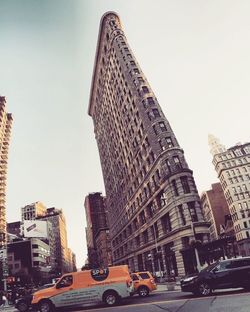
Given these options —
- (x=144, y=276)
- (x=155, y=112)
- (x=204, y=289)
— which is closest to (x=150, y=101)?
(x=155, y=112)

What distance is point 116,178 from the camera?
267 ft

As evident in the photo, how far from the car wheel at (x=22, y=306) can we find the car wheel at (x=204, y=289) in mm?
14112

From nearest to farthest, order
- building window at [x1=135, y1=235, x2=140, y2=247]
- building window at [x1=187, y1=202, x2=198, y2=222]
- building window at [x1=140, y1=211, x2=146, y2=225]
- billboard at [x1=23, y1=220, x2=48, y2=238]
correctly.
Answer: building window at [x1=187, y1=202, x2=198, y2=222] < building window at [x1=140, y1=211, x2=146, y2=225] < building window at [x1=135, y1=235, x2=140, y2=247] < billboard at [x1=23, y1=220, x2=48, y2=238]

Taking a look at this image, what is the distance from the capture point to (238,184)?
10125 cm

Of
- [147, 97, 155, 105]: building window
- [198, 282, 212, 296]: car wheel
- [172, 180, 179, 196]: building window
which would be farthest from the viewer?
[147, 97, 155, 105]: building window

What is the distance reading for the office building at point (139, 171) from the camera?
43344 mm

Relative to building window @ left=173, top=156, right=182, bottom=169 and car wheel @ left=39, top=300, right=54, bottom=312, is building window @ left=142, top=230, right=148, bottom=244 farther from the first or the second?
car wheel @ left=39, top=300, right=54, bottom=312

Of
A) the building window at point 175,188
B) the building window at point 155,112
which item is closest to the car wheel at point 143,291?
the building window at point 175,188

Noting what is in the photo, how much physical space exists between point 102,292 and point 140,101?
4065cm

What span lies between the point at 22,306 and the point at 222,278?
51.1 feet

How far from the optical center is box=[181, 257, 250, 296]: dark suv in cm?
1684

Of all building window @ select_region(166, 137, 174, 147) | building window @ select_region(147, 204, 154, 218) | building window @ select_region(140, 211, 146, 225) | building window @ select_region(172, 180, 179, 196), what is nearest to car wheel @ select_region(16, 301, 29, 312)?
building window @ select_region(172, 180, 179, 196)

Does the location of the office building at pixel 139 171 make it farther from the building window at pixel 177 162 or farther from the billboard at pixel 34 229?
the billboard at pixel 34 229

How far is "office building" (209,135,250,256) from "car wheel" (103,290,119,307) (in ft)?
257
